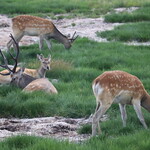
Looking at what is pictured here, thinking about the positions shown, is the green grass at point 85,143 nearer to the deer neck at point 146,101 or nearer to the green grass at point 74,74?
the deer neck at point 146,101

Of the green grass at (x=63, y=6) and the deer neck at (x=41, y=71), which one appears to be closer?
the deer neck at (x=41, y=71)

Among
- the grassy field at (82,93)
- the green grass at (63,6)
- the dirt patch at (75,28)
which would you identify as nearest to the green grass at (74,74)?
the grassy field at (82,93)

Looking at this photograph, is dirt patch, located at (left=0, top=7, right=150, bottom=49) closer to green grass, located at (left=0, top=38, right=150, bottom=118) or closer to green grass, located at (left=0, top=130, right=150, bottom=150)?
green grass, located at (left=0, top=38, right=150, bottom=118)

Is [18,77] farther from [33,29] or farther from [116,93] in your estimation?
[33,29]

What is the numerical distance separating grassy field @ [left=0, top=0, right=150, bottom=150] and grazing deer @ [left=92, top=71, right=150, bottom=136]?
0.26m

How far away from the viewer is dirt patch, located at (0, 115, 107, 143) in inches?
327

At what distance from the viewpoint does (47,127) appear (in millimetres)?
8719

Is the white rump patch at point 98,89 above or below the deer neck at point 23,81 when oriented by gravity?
above

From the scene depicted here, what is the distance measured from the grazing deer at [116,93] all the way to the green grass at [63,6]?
14.0 meters

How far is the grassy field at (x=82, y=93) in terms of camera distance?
23.6ft

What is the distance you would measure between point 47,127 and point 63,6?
16810 mm

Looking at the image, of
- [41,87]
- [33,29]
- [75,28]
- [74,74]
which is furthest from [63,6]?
[41,87]

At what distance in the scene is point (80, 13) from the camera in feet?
77.4

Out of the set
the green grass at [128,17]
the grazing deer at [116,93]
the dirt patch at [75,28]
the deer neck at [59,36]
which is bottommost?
the dirt patch at [75,28]
